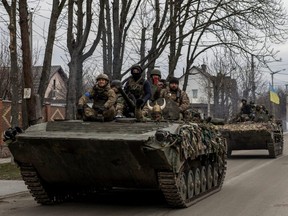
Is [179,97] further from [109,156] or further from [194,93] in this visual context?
[194,93]

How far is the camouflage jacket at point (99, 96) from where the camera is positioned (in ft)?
35.0

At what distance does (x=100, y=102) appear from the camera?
427 inches

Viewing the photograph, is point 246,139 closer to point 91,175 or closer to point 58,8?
point 58,8

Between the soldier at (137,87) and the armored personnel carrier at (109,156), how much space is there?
1228 mm

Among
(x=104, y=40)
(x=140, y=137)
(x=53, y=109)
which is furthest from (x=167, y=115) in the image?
(x=53, y=109)

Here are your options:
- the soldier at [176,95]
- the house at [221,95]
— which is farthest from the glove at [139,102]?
the house at [221,95]

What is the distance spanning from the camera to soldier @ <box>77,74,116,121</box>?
10438 mm

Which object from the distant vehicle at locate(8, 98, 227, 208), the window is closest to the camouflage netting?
the distant vehicle at locate(8, 98, 227, 208)

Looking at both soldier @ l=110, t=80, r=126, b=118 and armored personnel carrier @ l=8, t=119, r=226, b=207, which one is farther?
soldier @ l=110, t=80, r=126, b=118

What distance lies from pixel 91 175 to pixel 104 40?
1217 cm

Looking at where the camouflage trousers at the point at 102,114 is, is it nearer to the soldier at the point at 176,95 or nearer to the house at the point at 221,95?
the soldier at the point at 176,95

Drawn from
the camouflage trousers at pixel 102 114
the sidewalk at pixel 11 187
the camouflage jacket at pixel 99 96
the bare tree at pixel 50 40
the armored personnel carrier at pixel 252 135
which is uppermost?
the bare tree at pixel 50 40

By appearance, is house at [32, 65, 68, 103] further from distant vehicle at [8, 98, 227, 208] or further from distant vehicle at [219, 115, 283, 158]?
distant vehicle at [8, 98, 227, 208]

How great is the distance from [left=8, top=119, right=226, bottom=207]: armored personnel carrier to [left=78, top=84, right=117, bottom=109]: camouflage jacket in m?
0.62
